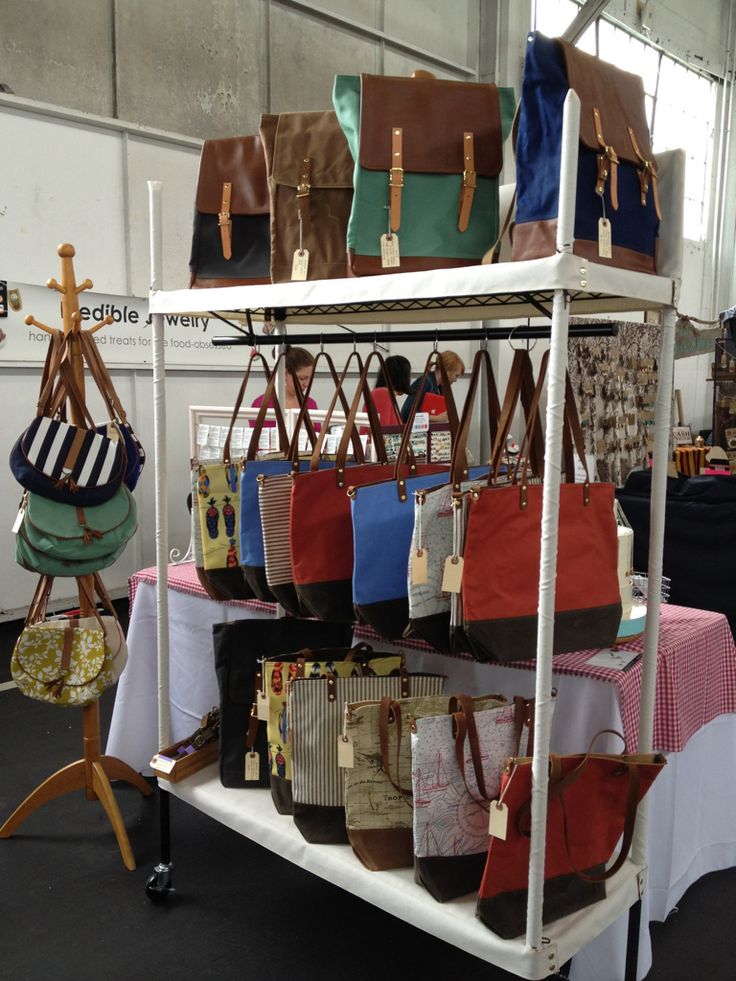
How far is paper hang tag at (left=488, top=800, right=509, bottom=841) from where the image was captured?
5.06 ft

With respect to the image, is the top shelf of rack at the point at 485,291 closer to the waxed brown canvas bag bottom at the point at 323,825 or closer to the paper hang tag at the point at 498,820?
the paper hang tag at the point at 498,820

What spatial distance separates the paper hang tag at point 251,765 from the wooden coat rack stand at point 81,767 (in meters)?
0.62

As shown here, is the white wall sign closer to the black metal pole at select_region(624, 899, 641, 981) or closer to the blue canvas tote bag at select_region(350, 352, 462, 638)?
the blue canvas tote bag at select_region(350, 352, 462, 638)

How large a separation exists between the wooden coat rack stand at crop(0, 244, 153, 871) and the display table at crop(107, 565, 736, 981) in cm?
35

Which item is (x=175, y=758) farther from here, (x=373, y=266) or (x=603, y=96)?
(x=603, y=96)

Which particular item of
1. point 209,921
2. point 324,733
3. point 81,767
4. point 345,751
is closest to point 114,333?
point 81,767

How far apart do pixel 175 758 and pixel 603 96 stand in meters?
1.83

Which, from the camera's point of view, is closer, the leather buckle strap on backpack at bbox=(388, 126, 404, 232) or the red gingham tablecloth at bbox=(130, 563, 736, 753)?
the leather buckle strap on backpack at bbox=(388, 126, 404, 232)

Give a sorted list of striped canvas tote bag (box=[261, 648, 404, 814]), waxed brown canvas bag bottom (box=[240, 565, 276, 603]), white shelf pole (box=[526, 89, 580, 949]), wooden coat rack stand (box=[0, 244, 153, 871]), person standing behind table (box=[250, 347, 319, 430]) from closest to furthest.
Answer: white shelf pole (box=[526, 89, 580, 949])
striped canvas tote bag (box=[261, 648, 404, 814])
waxed brown canvas bag bottom (box=[240, 565, 276, 603])
wooden coat rack stand (box=[0, 244, 153, 871])
person standing behind table (box=[250, 347, 319, 430])

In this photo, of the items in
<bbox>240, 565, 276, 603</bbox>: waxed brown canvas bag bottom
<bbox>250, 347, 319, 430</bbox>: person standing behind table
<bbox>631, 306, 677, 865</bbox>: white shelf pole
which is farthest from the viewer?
<bbox>250, 347, 319, 430</bbox>: person standing behind table

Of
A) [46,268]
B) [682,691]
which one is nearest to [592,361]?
[46,268]

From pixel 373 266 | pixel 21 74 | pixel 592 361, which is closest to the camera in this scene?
pixel 373 266

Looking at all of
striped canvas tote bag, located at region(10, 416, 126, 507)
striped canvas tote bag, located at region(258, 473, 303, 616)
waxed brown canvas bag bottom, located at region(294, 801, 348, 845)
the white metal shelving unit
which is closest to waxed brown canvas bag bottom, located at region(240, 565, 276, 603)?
striped canvas tote bag, located at region(258, 473, 303, 616)

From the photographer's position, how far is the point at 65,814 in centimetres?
285
